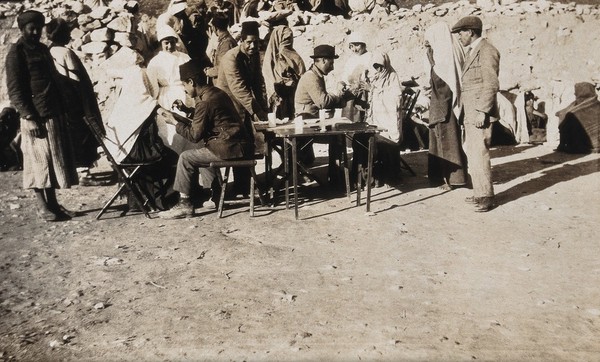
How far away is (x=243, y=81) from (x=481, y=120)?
2847mm

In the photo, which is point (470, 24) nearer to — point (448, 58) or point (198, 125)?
point (448, 58)

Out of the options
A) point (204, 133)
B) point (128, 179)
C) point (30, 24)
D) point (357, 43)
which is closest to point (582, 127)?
point (357, 43)

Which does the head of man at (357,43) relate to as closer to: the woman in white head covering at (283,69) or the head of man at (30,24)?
the woman in white head covering at (283,69)

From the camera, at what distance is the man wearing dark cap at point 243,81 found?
668 centimetres

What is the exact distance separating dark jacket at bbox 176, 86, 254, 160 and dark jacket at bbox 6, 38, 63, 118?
4.70 feet

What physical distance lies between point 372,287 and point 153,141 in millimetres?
3264

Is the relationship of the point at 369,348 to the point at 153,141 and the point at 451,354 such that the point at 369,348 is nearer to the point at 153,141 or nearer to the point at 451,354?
the point at 451,354

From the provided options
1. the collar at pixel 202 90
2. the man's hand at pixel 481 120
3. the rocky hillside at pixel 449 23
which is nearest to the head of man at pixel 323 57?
the collar at pixel 202 90

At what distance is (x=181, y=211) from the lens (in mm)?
6047

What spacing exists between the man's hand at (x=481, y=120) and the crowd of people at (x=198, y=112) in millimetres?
11

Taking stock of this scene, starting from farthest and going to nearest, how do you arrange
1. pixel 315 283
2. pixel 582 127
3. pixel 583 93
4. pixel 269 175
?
pixel 583 93 → pixel 582 127 → pixel 269 175 → pixel 315 283

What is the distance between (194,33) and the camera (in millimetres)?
10820

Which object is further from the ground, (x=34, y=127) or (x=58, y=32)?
(x=58, y=32)

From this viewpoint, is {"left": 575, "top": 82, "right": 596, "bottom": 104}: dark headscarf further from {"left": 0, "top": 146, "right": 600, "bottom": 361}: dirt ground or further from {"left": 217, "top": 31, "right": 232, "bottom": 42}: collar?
{"left": 217, "top": 31, "right": 232, "bottom": 42}: collar
